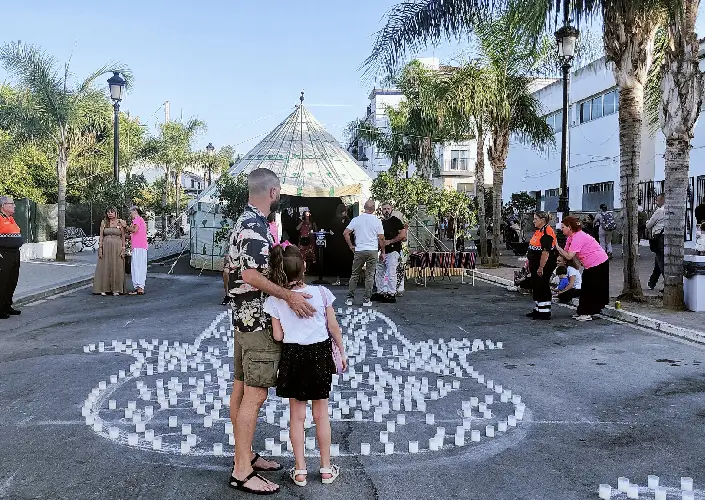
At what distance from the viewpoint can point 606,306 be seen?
40.0 feet

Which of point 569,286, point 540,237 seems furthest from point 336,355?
point 569,286

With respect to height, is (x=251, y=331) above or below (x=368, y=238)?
below

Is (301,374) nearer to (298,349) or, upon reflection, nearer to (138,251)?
(298,349)

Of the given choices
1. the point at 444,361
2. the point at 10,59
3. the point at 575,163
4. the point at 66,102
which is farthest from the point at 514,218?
the point at 444,361

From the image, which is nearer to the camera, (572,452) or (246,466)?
(246,466)

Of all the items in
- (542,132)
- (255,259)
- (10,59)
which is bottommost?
(255,259)

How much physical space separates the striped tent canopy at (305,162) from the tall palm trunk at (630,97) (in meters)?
9.33

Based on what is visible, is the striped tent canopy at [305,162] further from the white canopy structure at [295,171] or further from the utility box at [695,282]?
the utility box at [695,282]

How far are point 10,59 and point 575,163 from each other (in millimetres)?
→ 27432

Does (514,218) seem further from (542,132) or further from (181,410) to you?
(181,410)

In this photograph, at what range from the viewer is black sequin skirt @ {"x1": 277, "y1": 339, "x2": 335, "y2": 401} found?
13.8ft

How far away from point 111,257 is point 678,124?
1109 centimetres

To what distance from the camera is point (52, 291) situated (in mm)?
15172

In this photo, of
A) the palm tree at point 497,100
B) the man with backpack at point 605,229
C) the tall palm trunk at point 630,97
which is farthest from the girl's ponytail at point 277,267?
the man with backpack at point 605,229
